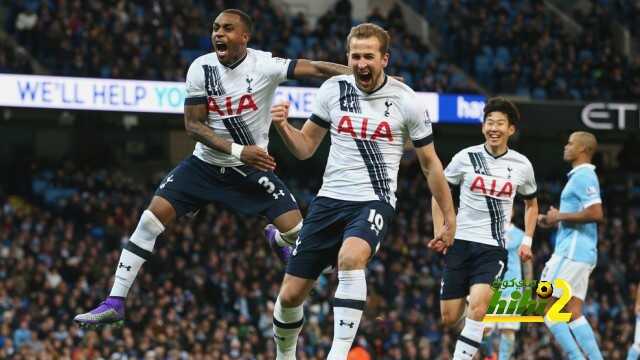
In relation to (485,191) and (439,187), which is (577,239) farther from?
(439,187)

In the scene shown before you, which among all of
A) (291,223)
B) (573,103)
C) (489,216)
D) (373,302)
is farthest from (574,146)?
(573,103)

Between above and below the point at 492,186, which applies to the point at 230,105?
above

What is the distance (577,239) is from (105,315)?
525 centimetres

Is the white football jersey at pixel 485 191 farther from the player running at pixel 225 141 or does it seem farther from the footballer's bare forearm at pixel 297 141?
the footballer's bare forearm at pixel 297 141

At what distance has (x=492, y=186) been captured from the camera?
36.1ft

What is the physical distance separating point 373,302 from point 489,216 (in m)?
12.1

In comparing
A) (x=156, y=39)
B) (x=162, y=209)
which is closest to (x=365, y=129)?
(x=162, y=209)

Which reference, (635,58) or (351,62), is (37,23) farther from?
(351,62)

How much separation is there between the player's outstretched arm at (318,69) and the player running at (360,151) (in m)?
0.45

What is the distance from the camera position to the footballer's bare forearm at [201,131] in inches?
373

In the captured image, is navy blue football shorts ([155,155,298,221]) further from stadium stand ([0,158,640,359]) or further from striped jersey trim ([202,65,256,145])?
stadium stand ([0,158,640,359])

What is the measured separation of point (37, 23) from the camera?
2386cm

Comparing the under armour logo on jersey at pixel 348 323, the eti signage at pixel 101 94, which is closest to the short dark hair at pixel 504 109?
the under armour logo on jersey at pixel 348 323

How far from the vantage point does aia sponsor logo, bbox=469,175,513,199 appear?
11.0 meters
